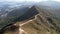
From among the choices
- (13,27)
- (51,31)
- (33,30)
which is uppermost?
(13,27)

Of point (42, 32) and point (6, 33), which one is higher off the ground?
point (6, 33)

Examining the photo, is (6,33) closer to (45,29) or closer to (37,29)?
(37,29)

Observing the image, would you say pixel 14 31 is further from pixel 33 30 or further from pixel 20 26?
pixel 33 30

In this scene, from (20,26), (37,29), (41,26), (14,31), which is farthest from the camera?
(41,26)

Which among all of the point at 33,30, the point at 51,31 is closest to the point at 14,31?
the point at 33,30

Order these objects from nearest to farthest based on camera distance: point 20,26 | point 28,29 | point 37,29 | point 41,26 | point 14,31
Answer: point 14,31
point 20,26
point 28,29
point 37,29
point 41,26

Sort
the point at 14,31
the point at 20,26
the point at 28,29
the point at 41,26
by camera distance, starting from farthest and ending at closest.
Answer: the point at 41,26 → the point at 28,29 → the point at 20,26 → the point at 14,31

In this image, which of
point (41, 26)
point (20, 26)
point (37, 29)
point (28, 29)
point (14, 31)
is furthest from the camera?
point (41, 26)

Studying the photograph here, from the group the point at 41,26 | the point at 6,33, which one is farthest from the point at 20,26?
the point at 41,26

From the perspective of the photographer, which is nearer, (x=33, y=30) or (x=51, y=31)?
(x=33, y=30)
